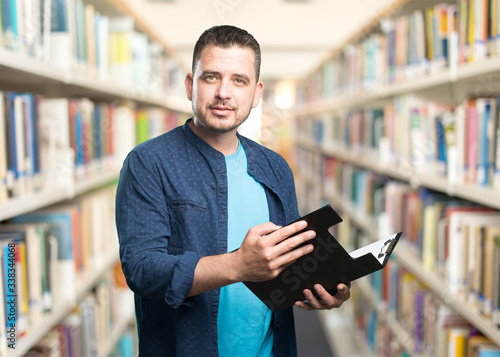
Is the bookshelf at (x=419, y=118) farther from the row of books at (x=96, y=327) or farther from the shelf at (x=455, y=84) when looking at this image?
the row of books at (x=96, y=327)

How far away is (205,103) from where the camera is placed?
3.97 feet

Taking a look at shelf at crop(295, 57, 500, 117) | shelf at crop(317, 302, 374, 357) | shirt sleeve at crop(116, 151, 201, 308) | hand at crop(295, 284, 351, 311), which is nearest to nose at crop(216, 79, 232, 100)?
shirt sleeve at crop(116, 151, 201, 308)

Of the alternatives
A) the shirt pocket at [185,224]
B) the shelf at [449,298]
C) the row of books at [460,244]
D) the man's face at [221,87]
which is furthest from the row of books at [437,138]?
the shirt pocket at [185,224]

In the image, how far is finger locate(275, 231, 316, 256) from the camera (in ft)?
3.20

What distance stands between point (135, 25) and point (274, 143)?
247 inches

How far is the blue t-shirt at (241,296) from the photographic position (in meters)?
1.24

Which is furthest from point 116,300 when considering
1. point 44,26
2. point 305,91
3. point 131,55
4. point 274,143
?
point 274,143

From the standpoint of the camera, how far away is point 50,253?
1.73 m

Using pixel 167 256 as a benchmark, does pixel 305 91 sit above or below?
above

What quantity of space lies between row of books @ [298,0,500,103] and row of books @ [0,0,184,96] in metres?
1.45

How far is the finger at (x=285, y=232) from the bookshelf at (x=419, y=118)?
0.77 metres

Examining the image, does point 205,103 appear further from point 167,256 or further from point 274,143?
point 274,143

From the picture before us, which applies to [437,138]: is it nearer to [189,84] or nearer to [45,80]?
[189,84]

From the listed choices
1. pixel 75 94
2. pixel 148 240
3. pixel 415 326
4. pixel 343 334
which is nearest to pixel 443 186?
pixel 415 326
